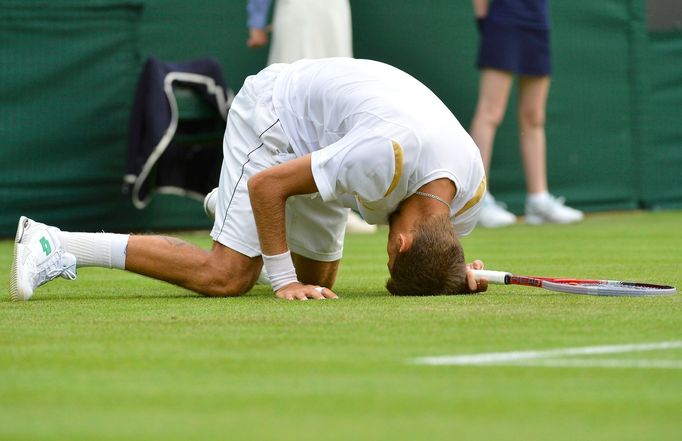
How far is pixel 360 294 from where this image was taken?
5.38 m

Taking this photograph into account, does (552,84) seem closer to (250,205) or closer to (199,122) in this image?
(199,122)

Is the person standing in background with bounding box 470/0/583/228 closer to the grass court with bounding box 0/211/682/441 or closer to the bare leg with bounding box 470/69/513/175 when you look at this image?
the bare leg with bounding box 470/69/513/175

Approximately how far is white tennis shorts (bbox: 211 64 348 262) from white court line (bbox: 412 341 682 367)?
1.91 metres

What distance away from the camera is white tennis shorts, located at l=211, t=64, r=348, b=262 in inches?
208

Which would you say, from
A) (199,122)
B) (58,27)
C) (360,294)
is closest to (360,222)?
(199,122)

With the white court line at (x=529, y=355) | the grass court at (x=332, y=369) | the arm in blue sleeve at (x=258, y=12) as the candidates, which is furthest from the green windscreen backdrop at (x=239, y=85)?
the white court line at (x=529, y=355)

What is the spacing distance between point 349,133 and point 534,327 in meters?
1.15

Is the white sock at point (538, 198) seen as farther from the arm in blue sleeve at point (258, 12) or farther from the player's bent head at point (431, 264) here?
the player's bent head at point (431, 264)

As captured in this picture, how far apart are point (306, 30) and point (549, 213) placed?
8.45 ft

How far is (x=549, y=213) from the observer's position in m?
10.8

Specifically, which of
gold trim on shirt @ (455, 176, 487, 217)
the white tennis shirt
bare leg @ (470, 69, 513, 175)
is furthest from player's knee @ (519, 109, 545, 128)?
gold trim on shirt @ (455, 176, 487, 217)

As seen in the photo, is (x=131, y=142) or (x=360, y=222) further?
(x=360, y=222)

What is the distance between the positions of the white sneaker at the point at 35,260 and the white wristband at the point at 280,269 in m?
0.74

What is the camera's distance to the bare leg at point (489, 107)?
33.4 ft
